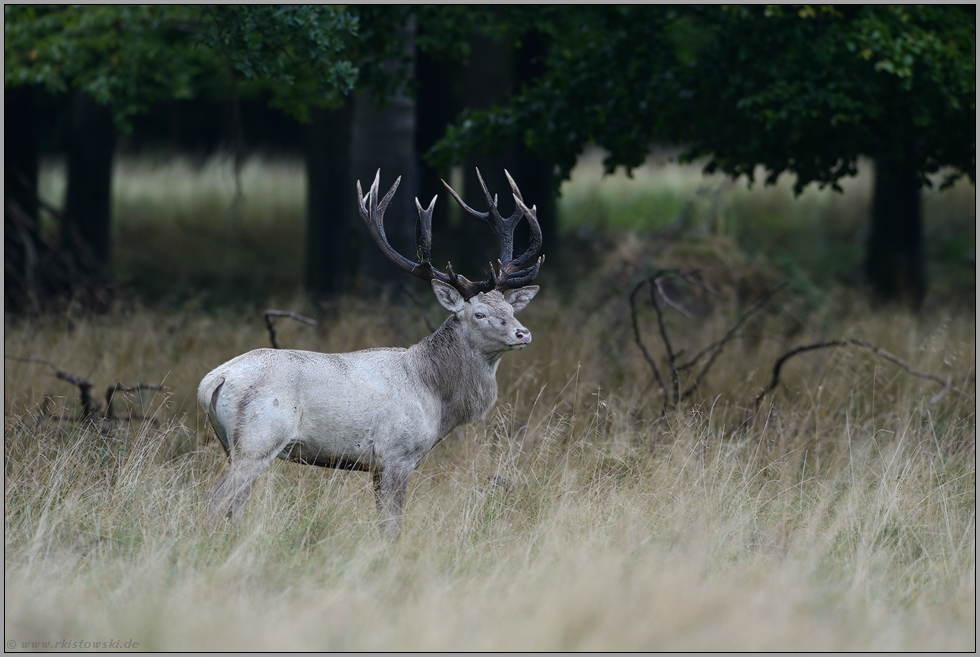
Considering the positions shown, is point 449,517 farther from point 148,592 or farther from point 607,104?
point 607,104

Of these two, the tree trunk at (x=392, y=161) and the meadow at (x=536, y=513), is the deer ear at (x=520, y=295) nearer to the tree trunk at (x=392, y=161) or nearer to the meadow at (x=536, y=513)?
the meadow at (x=536, y=513)

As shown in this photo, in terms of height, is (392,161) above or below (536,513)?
above

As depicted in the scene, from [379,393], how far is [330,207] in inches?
329

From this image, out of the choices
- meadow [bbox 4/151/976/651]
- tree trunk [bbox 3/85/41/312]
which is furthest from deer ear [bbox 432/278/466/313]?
tree trunk [bbox 3/85/41/312]

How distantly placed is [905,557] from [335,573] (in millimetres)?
2841

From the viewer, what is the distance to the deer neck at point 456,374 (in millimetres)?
5465

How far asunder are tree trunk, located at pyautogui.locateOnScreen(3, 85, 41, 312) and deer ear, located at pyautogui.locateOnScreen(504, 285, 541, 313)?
601 cm

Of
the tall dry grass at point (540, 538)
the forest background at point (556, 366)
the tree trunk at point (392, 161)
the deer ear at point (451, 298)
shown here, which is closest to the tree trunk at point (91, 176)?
the forest background at point (556, 366)

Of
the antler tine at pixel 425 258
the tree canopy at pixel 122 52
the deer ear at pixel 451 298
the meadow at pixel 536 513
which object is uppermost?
the tree canopy at pixel 122 52

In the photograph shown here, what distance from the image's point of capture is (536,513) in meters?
5.41

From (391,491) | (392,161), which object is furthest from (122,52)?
(391,491)

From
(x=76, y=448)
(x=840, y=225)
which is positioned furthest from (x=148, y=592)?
(x=840, y=225)

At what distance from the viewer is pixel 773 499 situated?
223 inches

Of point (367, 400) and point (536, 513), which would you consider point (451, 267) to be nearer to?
point (367, 400)
